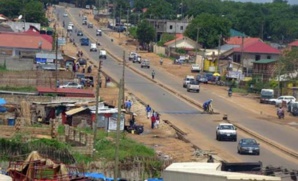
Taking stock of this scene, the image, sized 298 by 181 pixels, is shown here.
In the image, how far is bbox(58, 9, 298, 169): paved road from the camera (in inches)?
1674

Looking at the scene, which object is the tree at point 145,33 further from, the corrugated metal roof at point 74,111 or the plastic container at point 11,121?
the plastic container at point 11,121

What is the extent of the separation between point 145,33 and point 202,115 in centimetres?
5736

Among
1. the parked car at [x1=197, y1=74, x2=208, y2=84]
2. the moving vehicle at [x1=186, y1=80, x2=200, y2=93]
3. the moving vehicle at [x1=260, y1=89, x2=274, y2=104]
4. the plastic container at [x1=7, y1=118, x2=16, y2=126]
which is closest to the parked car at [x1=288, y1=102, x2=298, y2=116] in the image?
the moving vehicle at [x1=260, y1=89, x2=274, y2=104]

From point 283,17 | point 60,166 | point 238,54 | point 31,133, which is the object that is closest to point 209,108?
point 31,133

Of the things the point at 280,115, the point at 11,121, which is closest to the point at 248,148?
the point at 11,121

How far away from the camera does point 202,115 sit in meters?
57.4

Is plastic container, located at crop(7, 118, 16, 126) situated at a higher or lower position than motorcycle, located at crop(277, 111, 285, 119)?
higher

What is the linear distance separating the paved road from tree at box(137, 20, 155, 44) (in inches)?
930

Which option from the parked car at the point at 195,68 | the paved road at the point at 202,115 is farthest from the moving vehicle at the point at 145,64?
the parked car at the point at 195,68

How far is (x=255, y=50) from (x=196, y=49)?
1171 centimetres

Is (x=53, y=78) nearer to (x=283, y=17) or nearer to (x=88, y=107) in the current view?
(x=88, y=107)

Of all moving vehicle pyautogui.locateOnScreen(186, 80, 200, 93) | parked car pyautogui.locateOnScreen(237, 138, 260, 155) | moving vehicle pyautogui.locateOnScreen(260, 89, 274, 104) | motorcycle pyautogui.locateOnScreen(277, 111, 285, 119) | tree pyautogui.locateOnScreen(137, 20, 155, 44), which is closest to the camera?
parked car pyautogui.locateOnScreen(237, 138, 260, 155)

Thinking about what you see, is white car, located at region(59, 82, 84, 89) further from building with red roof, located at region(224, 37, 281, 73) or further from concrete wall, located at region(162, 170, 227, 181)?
building with red roof, located at region(224, 37, 281, 73)

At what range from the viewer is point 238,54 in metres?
97.0
